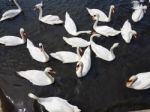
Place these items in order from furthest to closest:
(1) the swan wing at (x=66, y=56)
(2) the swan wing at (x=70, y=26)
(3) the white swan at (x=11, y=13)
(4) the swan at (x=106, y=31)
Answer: (3) the white swan at (x=11, y=13), (2) the swan wing at (x=70, y=26), (4) the swan at (x=106, y=31), (1) the swan wing at (x=66, y=56)

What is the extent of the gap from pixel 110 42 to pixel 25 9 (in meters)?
2.42

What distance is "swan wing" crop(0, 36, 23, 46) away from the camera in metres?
7.58

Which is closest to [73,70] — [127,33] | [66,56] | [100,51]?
[66,56]

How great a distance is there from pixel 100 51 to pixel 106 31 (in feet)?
2.34

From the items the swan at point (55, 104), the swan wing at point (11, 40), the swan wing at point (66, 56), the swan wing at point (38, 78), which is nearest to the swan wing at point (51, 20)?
the swan wing at point (11, 40)

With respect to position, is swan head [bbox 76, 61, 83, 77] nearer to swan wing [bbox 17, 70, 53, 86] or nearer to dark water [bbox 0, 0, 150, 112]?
dark water [bbox 0, 0, 150, 112]

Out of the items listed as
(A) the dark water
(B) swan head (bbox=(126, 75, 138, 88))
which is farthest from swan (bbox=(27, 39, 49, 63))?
(B) swan head (bbox=(126, 75, 138, 88))

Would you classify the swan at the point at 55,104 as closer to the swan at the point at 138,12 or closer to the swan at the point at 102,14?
the swan at the point at 102,14

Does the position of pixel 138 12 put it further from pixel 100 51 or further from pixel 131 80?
pixel 131 80

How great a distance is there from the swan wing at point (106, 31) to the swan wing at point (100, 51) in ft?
1.70

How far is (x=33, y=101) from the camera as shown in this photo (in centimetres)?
639

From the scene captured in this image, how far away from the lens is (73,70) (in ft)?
22.8

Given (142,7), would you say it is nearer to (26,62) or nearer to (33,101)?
(26,62)

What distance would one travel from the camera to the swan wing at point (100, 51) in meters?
7.10
